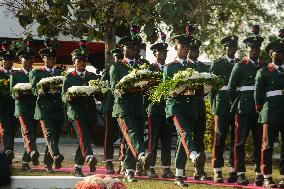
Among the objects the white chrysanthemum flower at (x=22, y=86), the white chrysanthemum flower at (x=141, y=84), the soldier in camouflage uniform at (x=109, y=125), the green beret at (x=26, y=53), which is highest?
the green beret at (x=26, y=53)

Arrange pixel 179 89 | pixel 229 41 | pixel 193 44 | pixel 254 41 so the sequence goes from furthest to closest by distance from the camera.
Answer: pixel 193 44 < pixel 229 41 < pixel 254 41 < pixel 179 89

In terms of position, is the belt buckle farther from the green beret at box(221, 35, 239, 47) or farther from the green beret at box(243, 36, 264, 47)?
the green beret at box(221, 35, 239, 47)

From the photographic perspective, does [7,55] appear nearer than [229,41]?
No

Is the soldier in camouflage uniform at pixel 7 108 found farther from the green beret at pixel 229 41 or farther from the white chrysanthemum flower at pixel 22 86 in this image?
the green beret at pixel 229 41

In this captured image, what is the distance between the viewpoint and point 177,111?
1054cm

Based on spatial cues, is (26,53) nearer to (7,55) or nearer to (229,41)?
(7,55)

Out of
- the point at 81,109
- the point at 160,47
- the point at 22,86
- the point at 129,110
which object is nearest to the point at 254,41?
the point at 160,47

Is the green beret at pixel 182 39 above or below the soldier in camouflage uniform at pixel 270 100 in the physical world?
above

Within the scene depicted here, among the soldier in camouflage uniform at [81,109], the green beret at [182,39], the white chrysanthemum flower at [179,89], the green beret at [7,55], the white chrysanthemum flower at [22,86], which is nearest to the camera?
the white chrysanthemum flower at [179,89]

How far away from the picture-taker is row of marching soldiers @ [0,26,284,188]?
1057cm

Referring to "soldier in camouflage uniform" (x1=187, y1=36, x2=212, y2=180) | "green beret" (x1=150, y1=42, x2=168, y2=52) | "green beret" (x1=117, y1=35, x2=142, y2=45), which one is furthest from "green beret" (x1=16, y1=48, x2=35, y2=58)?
"soldier in camouflage uniform" (x1=187, y1=36, x2=212, y2=180)

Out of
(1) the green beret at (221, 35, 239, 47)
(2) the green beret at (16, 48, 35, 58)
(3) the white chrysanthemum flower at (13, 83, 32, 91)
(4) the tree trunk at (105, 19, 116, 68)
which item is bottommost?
(3) the white chrysanthemum flower at (13, 83, 32, 91)

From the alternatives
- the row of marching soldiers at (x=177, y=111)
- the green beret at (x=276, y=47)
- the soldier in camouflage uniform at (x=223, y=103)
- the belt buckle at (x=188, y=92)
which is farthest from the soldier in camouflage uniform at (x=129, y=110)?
the green beret at (x=276, y=47)

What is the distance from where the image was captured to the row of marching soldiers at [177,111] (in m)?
10.6
